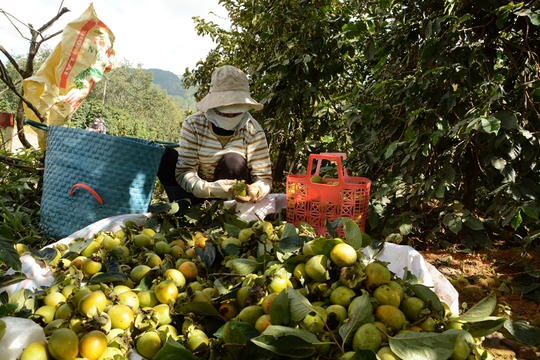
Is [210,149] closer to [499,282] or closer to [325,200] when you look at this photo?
[325,200]

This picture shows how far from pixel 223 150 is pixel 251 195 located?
1.37 feet

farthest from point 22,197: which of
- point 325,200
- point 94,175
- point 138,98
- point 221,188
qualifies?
point 138,98

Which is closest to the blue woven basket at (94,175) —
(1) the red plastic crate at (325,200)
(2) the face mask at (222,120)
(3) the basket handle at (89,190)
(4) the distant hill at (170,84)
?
(3) the basket handle at (89,190)

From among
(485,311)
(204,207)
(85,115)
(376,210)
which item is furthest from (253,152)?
(85,115)

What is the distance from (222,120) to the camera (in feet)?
8.03

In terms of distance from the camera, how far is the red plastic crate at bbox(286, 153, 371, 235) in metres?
2.10

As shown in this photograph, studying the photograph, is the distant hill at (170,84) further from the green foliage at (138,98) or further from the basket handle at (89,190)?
the basket handle at (89,190)

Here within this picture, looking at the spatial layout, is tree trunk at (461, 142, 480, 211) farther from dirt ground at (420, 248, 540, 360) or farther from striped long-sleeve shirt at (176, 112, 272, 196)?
striped long-sleeve shirt at (176, 112, 272, 196)

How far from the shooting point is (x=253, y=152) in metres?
2.60

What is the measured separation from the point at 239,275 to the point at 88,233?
1008 mm

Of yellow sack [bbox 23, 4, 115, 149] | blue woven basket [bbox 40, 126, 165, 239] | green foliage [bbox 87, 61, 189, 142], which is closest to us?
blue woven basket [bbox 40, 126, 165, 239]

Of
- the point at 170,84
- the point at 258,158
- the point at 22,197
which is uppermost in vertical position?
the point at 170,84

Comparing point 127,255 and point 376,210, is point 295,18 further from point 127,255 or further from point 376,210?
point 127,255

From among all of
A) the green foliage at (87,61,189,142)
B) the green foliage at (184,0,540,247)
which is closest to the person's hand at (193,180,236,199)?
the green foliage at (184,0,540,247)
